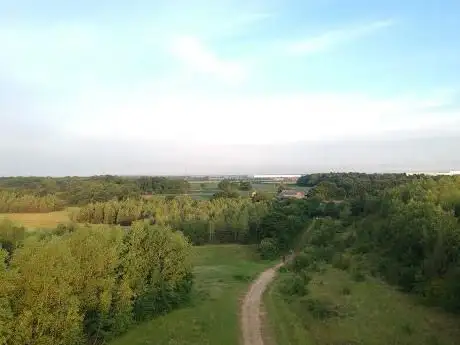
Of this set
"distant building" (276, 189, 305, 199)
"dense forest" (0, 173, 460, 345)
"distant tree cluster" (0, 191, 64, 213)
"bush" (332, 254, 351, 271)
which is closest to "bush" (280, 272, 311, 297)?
"dense forest" (0, 173, 460, 345)

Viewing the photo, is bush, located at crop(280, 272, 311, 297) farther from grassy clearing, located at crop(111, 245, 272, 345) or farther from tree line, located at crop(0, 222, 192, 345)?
tree line, located at crop(0, 222, 192, 345)

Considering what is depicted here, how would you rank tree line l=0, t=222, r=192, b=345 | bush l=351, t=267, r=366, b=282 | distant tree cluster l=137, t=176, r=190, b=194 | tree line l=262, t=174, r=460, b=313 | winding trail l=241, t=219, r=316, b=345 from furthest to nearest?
distant tree cluster l=137, t=176, r=190, b=194, bush l=351, t=267, r=366, b=282, tree line l=262, t=174, r=460, b=313, winding trail l=241, t=219, r=316, b=345, tree line l=0, t=222, r=192, b=345

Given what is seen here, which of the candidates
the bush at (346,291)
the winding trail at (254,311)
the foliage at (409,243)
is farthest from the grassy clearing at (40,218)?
the bush at (346,291)

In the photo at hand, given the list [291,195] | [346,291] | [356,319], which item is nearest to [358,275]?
[346,291]

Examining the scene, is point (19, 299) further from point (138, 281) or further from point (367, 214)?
point (367, 214)

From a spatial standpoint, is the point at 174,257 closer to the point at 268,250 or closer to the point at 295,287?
the point at 295,287

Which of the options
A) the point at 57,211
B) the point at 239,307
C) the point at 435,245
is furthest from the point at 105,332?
the point at 57,211
